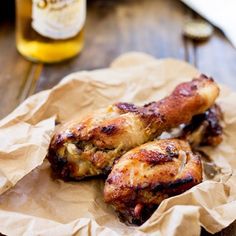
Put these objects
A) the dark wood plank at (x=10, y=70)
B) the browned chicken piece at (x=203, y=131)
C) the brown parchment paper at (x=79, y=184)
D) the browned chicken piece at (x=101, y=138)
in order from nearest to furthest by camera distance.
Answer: the brown parchment paper at (x=79, y=184) < the browned chicken piece at (x=101, y=138) < the browned chicken piece at (x=203, y=131) < the dark wood plank at (x=10, y=70)

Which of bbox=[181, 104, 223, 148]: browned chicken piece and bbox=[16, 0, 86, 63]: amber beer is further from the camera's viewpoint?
bbox=[16, 0, 86, 63]: amber beer

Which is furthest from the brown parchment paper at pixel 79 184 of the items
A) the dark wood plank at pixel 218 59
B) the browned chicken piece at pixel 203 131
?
the dark wood plank at pixel 218 59

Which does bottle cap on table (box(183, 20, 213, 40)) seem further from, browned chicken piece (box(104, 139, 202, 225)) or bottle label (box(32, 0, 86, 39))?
browned chicken piece (box(104, 139, 202, 225))

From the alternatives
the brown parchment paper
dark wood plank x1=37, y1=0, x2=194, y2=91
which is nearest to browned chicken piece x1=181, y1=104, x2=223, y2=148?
the brown parchment paper

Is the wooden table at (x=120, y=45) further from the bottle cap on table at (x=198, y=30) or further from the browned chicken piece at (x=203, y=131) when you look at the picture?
the browned chicken piece at (x=203, y=131)

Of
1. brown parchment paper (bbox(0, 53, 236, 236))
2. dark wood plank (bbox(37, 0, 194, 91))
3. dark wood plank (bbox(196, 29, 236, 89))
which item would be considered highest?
brown parchment paper (bbox(0, 53, 236, 236))

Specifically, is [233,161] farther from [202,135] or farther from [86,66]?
[86,66]
